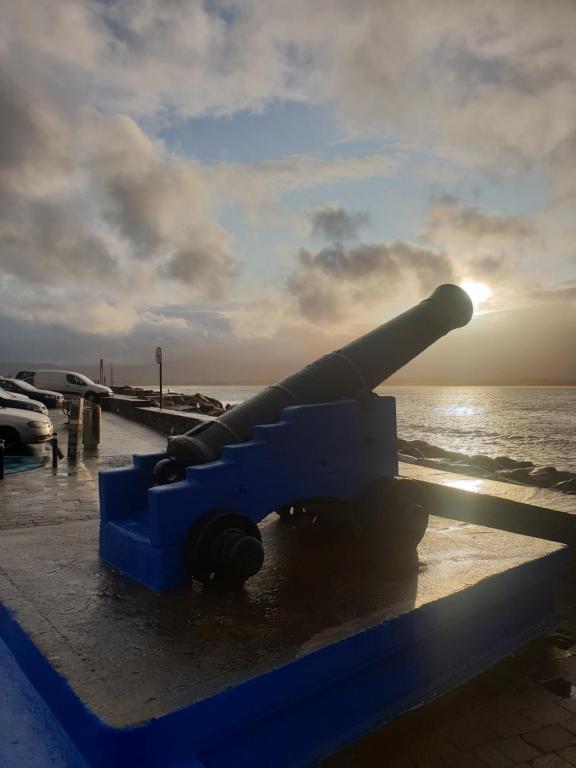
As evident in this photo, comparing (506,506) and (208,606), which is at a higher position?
(506,506)

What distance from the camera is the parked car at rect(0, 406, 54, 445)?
11.4 m

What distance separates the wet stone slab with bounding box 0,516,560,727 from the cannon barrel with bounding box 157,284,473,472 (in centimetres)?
81

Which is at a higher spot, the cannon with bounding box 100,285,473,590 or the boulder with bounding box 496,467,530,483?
the cannon with bounding box 100,285,473,590

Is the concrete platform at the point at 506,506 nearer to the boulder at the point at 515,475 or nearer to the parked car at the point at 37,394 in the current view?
the boulder at the point at 515,475

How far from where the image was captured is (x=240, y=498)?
351 cm

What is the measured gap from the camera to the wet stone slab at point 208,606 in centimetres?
249

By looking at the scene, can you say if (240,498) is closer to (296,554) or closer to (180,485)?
(180,485)

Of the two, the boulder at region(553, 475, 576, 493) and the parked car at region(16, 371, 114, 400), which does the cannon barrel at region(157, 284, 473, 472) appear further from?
the parked car at region(16, 371, 114, 400)

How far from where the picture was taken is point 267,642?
9.04 ft

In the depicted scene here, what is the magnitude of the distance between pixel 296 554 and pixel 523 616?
4.82 feet

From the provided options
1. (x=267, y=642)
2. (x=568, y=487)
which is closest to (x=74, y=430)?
(x=568, y=487)

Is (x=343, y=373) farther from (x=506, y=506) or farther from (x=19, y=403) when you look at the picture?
(x=19, y=403)

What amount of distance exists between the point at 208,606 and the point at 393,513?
54.8 inches

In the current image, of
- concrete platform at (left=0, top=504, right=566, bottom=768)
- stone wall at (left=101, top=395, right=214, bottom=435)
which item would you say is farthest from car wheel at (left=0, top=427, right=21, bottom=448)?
concrete platform at (left=0, top=504, right=566, bottom=768)
